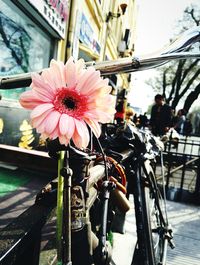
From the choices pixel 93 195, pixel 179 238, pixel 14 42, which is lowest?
pixel 179 238

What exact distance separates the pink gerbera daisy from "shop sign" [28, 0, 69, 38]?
12.2 feet

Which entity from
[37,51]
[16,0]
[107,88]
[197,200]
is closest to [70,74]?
[107,88]

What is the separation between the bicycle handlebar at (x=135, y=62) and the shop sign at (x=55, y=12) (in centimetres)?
343

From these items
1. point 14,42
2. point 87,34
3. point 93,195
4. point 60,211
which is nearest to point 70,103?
point 60,211

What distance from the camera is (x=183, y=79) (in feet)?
99.2

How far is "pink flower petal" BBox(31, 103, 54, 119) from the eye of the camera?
2.48 feet

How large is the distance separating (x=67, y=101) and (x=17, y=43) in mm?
4048

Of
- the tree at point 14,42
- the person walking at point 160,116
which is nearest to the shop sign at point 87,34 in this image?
the tree at point 14,42

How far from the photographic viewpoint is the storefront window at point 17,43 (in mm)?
4016

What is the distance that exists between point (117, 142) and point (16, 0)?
10.1 ft

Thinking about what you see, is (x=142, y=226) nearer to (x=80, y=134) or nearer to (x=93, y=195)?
(x=93, y=195)

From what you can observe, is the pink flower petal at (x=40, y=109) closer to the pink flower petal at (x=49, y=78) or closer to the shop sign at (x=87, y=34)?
the pink flower petal at (x=49, y=78)

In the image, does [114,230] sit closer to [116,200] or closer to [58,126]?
[116,200]

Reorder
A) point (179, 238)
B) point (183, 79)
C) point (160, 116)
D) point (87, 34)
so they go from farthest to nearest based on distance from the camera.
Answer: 1. point (183, 79)
2. point (87, 34)
3. point (160, 116)
4. point (179, 238)
